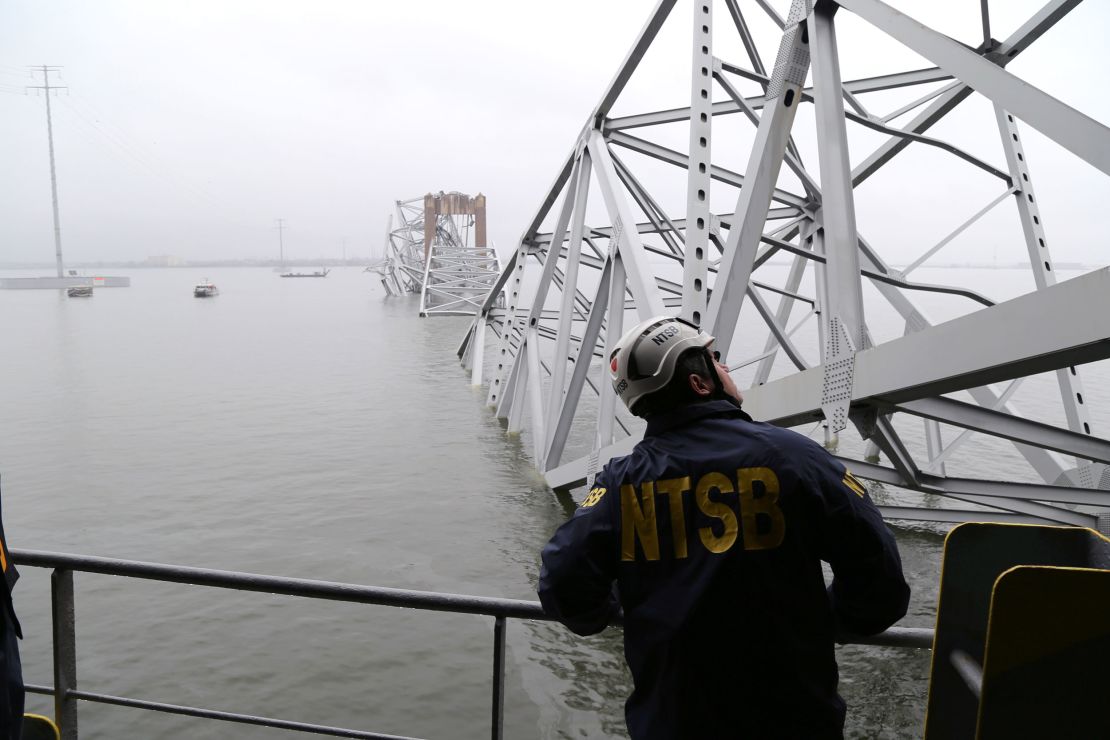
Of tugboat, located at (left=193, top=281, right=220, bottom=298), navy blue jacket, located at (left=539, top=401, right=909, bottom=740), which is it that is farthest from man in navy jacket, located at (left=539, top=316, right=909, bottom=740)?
tugboat, located at (left=193, top=281, right=220, bottom=298)

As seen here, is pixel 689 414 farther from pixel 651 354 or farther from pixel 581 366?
pixel 581 366

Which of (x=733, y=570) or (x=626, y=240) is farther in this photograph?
(x=626, y=240)

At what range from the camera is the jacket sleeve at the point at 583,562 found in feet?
6.80

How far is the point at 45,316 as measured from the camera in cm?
6341

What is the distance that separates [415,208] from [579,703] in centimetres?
8103

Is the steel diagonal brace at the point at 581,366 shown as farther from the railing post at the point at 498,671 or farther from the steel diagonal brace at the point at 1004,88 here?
the railing post at the point at 498,671

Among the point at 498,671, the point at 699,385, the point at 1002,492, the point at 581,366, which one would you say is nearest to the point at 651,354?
the point at 699,385

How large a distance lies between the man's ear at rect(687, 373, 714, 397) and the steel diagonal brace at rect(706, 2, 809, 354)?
13.7 ft

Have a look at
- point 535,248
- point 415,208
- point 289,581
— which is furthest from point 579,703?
point 415,208

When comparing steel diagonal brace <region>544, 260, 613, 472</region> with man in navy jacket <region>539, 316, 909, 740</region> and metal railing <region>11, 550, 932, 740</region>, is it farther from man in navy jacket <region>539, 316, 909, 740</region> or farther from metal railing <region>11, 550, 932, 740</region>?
man in navy jacket <region>539, 316, 909, 740</region>

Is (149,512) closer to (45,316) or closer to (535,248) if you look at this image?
(535,248)

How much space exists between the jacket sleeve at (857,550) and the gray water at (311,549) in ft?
16.4

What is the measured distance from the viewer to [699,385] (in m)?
2.16

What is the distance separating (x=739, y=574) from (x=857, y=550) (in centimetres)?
32
